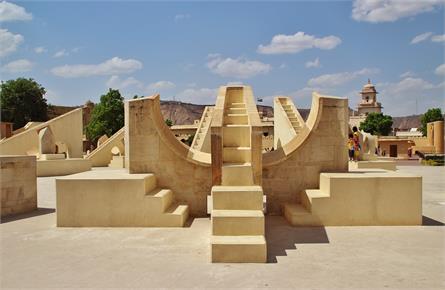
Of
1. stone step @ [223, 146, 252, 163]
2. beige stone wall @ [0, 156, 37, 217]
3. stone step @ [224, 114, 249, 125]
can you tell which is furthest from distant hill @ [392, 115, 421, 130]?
beige stone wall @ [0, 156, 37, 217]

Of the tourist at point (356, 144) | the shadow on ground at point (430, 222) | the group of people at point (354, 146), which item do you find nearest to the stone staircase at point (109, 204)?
the shadow on ground at point (430, 222)

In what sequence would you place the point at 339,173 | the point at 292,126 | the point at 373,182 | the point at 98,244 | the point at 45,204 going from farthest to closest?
the point at 292,126 < the point at 45,204 < the point at 339,173 < the point at 373,182 < the point at 98,244

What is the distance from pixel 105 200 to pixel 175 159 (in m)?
1.51

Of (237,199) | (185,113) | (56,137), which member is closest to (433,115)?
(56,137)

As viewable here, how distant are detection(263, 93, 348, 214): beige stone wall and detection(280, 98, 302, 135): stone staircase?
397 cm

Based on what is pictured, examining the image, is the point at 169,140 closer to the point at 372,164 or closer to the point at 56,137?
the point at 372,164

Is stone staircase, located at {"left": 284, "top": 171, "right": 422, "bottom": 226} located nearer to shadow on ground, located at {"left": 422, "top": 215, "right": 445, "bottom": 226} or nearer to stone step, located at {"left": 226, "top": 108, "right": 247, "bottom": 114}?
shadow on ground, located at {"left": 422, "top": 215, "right": 445, "bottom": 226}

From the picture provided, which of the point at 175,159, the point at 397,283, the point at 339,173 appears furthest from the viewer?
the point at 175,159

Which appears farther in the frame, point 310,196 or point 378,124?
point 378,124

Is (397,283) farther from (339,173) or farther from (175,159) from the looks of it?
(175,159)

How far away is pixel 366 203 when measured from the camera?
579cm

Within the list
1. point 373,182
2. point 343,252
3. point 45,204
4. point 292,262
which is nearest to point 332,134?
point 373,182

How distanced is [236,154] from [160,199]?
5.38 feet

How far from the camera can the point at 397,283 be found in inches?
137
